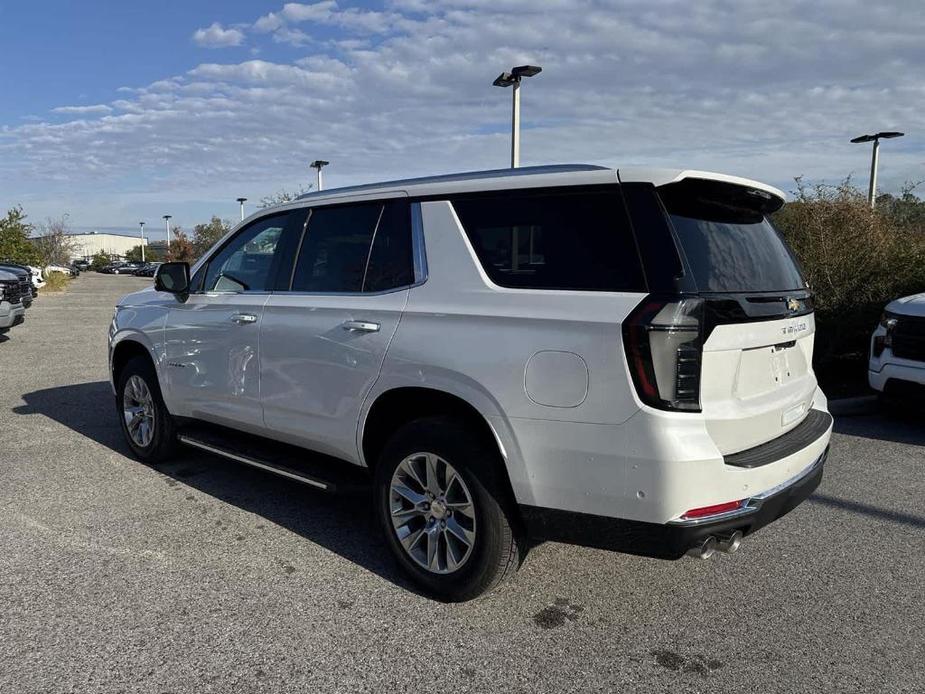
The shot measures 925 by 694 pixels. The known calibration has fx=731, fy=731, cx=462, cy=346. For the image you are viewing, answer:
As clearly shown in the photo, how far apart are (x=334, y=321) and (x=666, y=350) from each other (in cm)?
180

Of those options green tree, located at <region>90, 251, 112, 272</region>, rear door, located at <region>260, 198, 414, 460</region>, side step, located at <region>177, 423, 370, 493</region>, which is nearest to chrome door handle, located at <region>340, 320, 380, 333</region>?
rear door, located at <region>260, 198, 414, 460</region>

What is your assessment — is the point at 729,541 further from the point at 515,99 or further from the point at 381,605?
the point at 515,99

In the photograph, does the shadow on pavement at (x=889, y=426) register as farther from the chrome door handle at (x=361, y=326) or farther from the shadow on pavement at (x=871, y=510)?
the chrome door handle at (x=361, y=326)

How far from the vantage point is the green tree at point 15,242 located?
34.3 m

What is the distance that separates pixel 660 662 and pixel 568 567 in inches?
34.8

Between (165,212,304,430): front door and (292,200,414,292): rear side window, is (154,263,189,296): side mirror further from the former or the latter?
(292,200,414,292): rear side window

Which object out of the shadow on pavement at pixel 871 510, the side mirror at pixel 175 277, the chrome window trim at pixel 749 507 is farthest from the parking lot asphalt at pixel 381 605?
the side mirror at pixel 175 277

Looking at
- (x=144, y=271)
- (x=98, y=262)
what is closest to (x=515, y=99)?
(x=144, y=271)

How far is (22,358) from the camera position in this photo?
11.1 m

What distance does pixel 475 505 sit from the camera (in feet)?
10.5

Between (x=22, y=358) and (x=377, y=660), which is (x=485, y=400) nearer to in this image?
(x=377, y=660)

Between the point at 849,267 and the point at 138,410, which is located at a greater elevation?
the point at 849,267

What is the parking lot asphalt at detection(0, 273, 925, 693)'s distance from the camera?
2838 mm

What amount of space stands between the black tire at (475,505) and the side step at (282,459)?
523 millimetres
